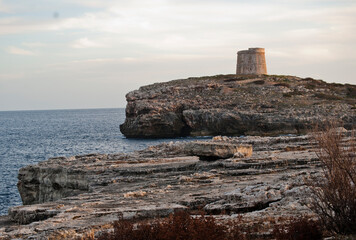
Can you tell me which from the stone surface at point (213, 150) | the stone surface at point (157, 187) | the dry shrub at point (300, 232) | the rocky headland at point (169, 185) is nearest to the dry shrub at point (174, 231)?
the dry shrub at point (300, 232)

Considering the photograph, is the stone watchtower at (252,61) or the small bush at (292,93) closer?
the small bush at (292,93)

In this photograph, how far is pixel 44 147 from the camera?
74.9 metres

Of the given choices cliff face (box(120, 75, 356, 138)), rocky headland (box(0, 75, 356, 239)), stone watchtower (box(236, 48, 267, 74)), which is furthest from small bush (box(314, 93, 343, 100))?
rocky headland (box(0, 75, 356, 239))

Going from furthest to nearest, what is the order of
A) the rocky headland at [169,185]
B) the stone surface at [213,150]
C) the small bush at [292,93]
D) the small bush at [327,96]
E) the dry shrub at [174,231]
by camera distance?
the small bush at [292,93] → the small bush at [327,96] → the stone surface at [213,150] → the rocky headland at [169,185] → the dry shrub at [174,231]

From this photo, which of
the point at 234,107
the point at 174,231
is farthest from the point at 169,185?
the point at 234,107

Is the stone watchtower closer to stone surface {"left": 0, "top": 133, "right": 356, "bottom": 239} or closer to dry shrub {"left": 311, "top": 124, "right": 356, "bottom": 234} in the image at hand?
stone surface {"left": 0, "top": 133, "right": 356, "bottom": 239}

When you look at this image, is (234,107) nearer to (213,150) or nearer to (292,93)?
(292,93)

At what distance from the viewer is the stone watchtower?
100062mm

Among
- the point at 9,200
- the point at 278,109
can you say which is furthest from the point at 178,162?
the point at 278,109

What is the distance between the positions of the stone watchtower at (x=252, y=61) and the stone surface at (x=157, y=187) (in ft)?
241

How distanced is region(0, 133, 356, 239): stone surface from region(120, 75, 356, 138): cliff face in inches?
1712

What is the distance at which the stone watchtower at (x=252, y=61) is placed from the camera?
100m

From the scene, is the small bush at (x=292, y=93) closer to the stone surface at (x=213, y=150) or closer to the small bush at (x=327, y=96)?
the small bush at (x=327, y=96)

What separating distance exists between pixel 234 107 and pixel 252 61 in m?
26.5
